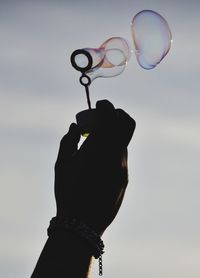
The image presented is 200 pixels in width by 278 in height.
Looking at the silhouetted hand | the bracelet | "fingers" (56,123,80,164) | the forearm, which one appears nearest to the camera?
the forearm

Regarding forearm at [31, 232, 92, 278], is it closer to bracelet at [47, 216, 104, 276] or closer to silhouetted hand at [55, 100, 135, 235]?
bracelet at [47, 216, 104, 276]

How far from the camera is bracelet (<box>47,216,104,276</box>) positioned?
3.53 m

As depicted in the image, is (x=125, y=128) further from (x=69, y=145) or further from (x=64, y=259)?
(x=64, y=259)

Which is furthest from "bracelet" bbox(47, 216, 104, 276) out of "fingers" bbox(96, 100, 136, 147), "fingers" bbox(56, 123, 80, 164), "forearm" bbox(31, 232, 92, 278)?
"fingers" bbox(96, 100, 136, 147)

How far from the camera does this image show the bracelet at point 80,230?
353 centimetres


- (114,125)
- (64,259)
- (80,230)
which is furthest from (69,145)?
(64,259)

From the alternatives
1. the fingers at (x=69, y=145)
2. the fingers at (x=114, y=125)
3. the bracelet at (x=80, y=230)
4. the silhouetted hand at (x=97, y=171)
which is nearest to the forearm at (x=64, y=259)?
the bracelet at (x=80, y=230)

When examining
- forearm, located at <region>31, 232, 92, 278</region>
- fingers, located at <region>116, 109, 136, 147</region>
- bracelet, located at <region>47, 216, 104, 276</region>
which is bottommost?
forearm, located at <region>31, 232, 92, 278</region>

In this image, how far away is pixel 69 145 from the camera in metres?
4.20

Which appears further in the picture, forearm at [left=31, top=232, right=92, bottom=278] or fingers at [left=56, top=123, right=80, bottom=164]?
fingers at [left=56, top=123, right=80, bottom=164]

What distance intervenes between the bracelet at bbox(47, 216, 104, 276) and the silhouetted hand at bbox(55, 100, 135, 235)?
6cm

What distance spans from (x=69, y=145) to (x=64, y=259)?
3.31ft

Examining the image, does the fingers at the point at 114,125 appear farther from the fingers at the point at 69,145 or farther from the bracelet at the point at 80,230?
the bracelet at the point at 80,230

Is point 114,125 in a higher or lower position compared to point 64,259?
higher
